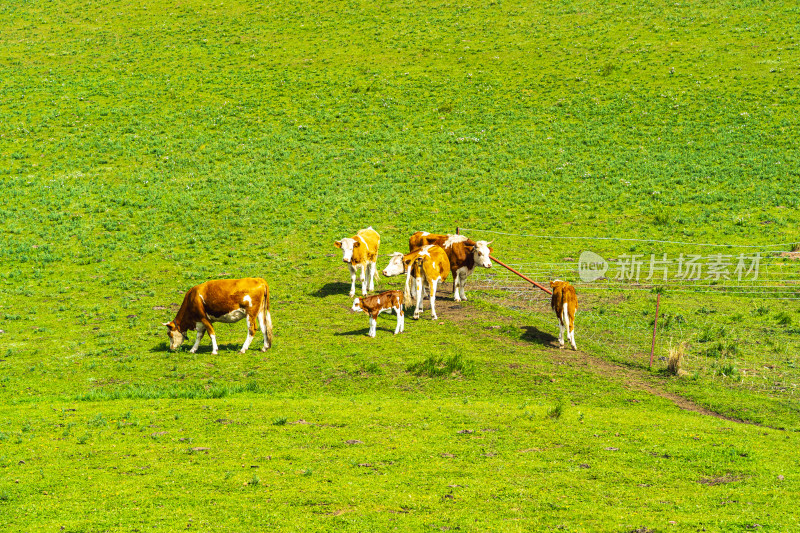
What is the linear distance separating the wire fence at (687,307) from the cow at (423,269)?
10.7 feet

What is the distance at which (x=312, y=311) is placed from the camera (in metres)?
25.5

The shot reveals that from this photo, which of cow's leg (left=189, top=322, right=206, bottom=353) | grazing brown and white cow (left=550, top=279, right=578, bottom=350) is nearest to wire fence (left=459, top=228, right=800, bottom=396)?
grazing brown and white cow (left=550, top=279, right=578, bottom=350)

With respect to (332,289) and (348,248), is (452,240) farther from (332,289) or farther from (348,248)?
(332,289)

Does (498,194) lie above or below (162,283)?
above

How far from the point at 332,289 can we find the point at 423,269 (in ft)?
19.5

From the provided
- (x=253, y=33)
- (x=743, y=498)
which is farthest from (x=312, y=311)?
(x=253, y=33)

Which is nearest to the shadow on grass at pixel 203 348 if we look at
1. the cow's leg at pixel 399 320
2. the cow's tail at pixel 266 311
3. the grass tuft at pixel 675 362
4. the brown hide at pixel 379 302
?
the cow's tail at pixel 266 311

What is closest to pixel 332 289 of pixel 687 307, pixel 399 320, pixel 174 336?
pixel 399 320

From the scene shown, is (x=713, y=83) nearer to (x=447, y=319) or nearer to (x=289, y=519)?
(x=447, y=319)

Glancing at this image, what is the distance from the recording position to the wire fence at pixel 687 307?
1969cm

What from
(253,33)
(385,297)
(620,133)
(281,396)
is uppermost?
(253,33)

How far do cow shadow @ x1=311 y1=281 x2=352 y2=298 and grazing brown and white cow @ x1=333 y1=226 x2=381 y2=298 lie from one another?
20.3 inches

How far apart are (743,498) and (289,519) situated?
7488mm

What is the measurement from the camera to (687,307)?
2502 cm
